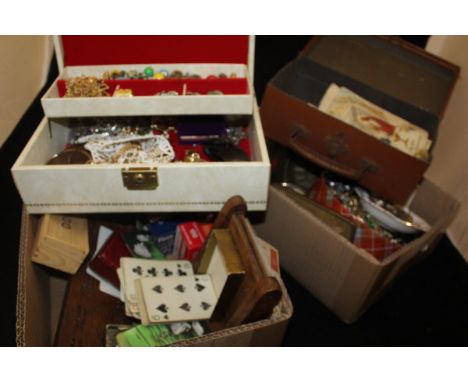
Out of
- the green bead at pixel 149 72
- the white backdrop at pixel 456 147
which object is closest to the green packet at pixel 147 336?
the green bead at pixel 149 72

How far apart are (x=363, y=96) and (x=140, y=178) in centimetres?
92

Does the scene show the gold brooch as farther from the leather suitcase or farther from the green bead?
the leather suitcase

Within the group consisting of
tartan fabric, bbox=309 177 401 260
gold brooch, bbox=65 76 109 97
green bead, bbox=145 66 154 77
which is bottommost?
tartan fabric, bbox=309 177 401 260

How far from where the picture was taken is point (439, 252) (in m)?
1.55

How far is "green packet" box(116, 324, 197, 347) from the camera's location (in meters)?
0.98

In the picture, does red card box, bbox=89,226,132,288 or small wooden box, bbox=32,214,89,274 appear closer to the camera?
small wooden box, bbox=32,214,89,274

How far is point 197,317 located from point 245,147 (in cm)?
53

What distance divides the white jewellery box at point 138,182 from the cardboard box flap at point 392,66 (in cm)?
62

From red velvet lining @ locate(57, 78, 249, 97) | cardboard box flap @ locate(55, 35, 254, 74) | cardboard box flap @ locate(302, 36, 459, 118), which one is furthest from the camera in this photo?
cardboard box flap @ locate(302, 36, 459, 118)

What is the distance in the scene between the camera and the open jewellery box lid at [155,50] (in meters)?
1.23

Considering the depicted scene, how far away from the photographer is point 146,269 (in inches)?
44.9

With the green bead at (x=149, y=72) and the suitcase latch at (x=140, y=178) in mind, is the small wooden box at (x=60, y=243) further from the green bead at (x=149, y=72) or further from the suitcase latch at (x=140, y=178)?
the green bead at (x=149, y=72)

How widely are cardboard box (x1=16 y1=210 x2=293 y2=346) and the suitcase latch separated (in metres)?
0.31

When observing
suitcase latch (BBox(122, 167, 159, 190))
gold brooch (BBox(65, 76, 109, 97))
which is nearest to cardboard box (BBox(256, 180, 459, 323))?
suitcase latch (BBox(122, 167, 159, 190))
